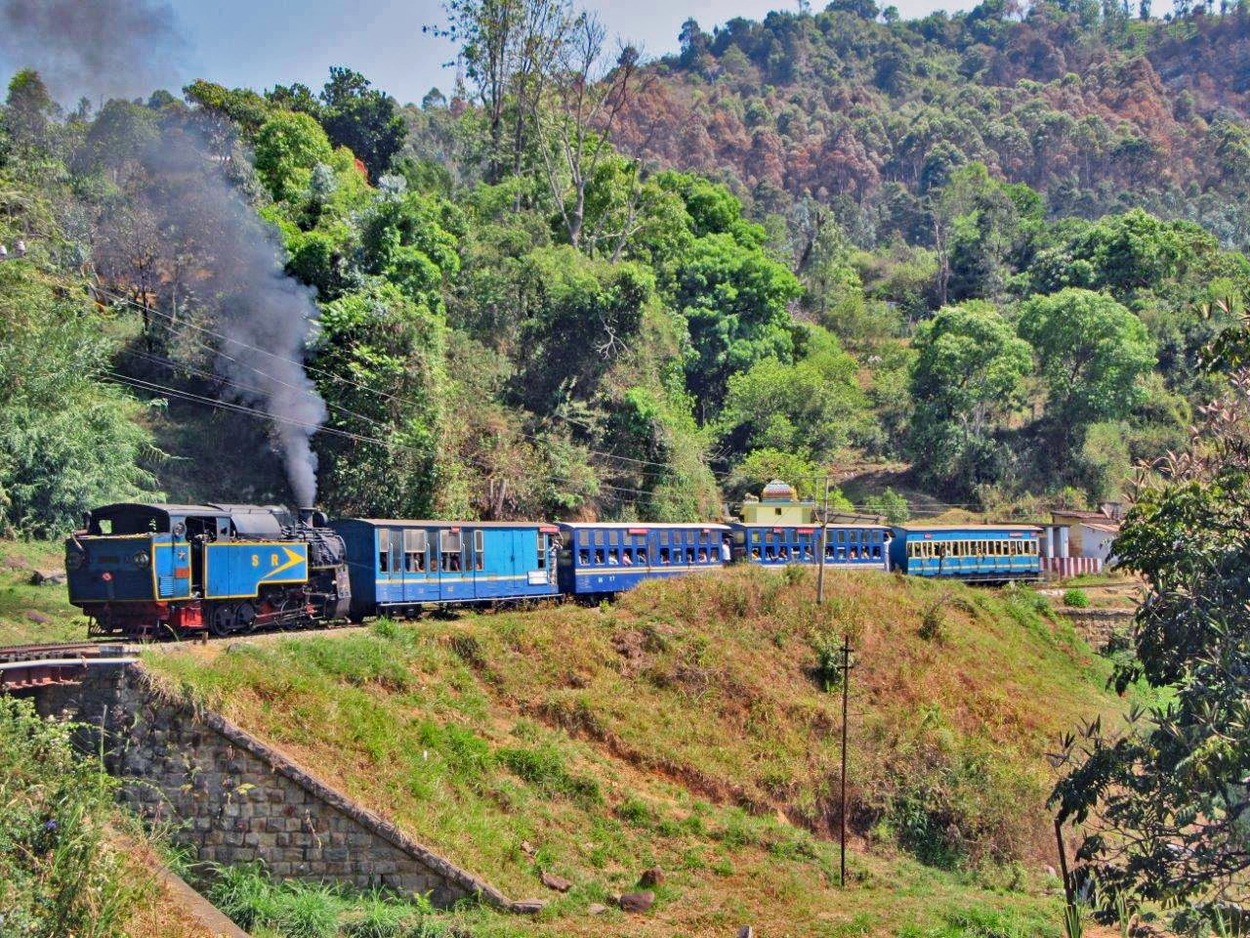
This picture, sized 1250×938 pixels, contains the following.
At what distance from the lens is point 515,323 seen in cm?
4206

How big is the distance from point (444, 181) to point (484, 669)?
35.2 m

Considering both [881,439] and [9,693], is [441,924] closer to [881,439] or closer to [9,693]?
[9,693]

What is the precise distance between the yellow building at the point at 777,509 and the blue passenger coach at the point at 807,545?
276cm

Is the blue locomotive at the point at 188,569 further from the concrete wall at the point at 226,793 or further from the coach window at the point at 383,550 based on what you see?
the concrete wall at the point at 226,793

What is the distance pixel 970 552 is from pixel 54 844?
32.9 meters

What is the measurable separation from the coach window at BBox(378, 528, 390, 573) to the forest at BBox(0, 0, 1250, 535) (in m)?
5.51

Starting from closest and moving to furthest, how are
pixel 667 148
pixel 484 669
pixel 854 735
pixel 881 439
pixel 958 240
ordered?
pixel 484 669 < pixel 854 735 < pixel 881 439 < pixel 958 240 < pixel 667 148

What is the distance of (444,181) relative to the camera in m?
54.5

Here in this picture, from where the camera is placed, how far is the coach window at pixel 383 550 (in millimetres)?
25188

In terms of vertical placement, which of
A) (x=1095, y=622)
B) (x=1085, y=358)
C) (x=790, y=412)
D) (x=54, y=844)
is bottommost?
(x=1095, y=622)

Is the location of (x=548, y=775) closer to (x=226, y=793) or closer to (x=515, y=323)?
(x=226, y=793)

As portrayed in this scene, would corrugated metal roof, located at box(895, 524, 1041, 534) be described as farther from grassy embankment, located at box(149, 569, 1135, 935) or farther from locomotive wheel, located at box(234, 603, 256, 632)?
locomotive wheel, located at box(234, 603, 256, 632)

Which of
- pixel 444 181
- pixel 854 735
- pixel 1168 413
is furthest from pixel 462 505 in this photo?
pixel 1168 413

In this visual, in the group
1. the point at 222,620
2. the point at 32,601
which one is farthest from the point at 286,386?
the point at 222,620
